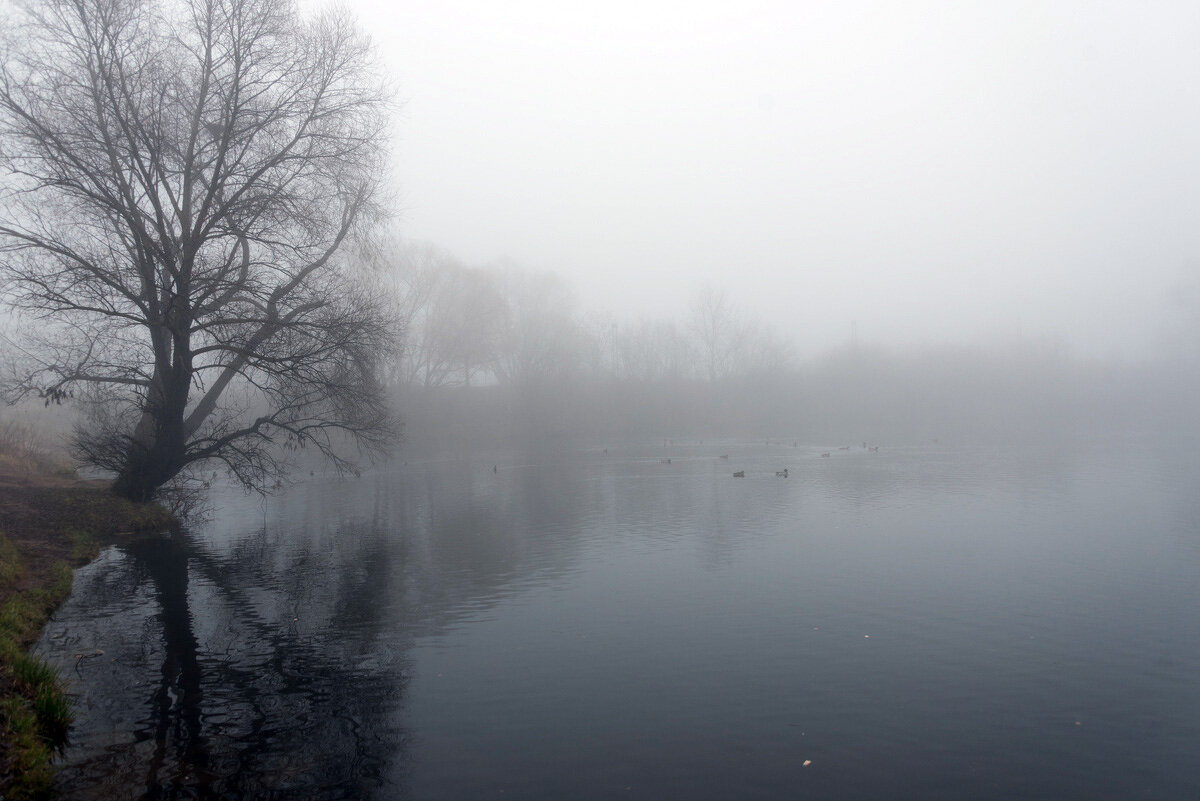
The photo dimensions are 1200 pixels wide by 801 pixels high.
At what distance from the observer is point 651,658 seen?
453 inches

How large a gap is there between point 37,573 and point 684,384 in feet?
258

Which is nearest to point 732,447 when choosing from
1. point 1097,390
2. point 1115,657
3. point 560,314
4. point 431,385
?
point 431,385

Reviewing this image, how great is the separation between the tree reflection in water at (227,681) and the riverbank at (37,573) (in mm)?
352

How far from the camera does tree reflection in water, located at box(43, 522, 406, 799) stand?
7710 millimetres

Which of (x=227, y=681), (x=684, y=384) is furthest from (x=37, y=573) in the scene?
(x=684, y=384)

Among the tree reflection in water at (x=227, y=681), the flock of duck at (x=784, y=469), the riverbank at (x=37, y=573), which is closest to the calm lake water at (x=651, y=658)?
the tree reflection in water at (x=227, y=681)

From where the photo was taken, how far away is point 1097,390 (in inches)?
3504

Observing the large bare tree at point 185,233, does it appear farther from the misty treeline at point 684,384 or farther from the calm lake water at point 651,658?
the misty treeline at point 684,384

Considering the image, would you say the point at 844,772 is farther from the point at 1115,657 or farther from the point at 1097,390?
the point at 1097,390

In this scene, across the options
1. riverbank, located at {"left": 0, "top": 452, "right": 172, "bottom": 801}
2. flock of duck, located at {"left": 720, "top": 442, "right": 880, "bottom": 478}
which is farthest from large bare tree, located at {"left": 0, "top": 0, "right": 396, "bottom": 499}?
flock of duck, located at {"left": 720, "top": 442, "right": 880, "bottom": 478}

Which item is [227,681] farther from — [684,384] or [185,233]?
[684,384]

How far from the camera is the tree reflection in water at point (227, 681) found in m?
7.71

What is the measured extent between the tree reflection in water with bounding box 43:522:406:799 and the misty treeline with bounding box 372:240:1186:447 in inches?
1739

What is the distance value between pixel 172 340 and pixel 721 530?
16.1 m
